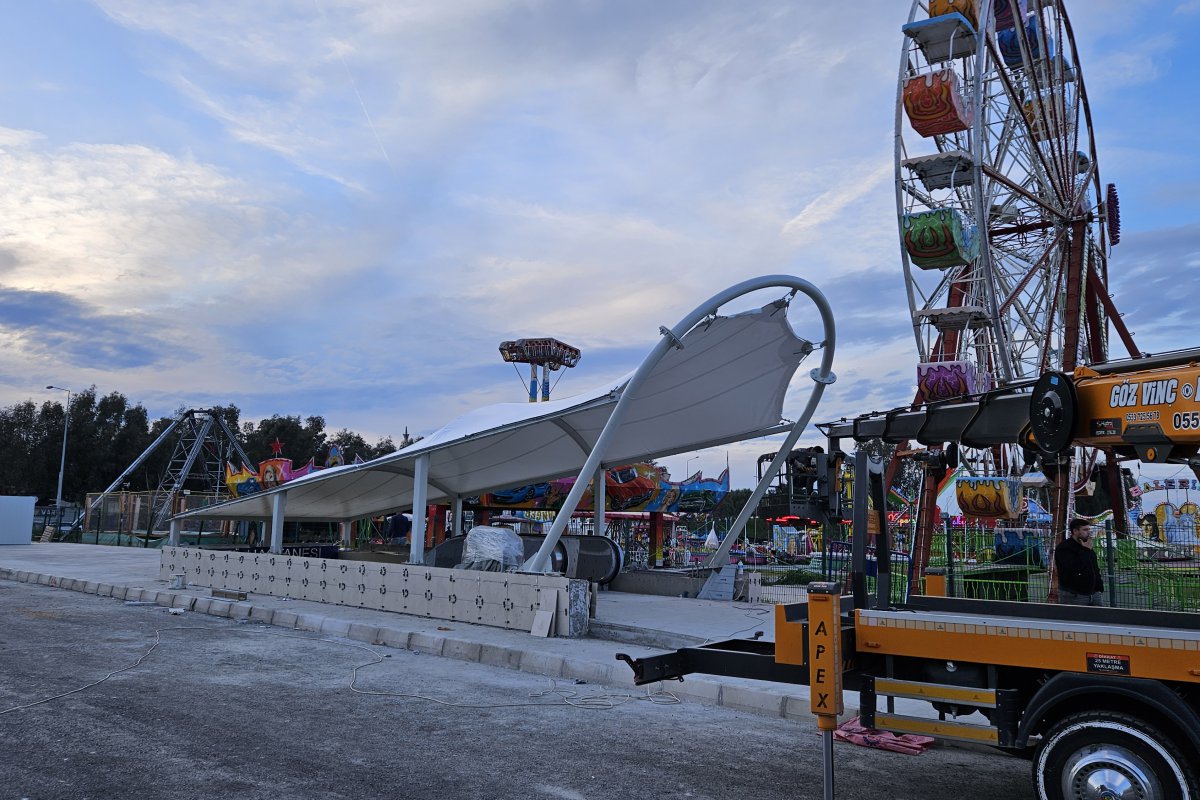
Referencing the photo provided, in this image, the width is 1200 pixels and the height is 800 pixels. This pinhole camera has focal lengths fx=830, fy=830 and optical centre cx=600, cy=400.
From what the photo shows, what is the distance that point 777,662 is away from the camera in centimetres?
575

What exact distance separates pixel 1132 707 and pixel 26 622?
1513cm

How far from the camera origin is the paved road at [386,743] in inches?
223

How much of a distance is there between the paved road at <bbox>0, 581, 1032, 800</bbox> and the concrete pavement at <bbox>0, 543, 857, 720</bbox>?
0.43m

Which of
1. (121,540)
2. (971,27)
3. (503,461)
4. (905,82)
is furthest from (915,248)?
(121,540)

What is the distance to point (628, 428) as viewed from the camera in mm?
20000

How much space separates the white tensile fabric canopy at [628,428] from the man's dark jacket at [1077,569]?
7.29 m

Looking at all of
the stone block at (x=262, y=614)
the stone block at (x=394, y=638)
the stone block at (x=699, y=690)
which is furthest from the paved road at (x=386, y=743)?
the stone block at (x=262, y=614)

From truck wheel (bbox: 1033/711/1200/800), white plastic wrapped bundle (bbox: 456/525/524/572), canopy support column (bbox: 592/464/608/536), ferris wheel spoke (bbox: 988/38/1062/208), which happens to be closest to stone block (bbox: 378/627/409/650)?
white plastic wrapped bundle (bbox: 456/525/524/572)

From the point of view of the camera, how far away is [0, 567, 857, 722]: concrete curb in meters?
8.61

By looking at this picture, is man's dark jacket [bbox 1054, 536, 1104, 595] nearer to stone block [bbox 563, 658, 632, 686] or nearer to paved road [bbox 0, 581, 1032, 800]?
paved road [bbox 0, 581, 1032, 800]

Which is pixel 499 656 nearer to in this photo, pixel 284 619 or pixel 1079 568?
pixel 284 619

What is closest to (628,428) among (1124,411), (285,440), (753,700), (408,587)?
(408,587)

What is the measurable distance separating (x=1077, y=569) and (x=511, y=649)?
6.92 meters

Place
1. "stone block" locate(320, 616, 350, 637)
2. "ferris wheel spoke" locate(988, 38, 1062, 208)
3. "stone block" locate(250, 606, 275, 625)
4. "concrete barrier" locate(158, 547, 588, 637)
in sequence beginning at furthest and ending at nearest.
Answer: "ferris wheel spoke" locate(988, 38, 1062, 208), "stone block" locate(250, 606, 275, 625), "stone block" locate(320, 616, 350, 637), "concrete barrier" locate(158, 547, 588, 637)
